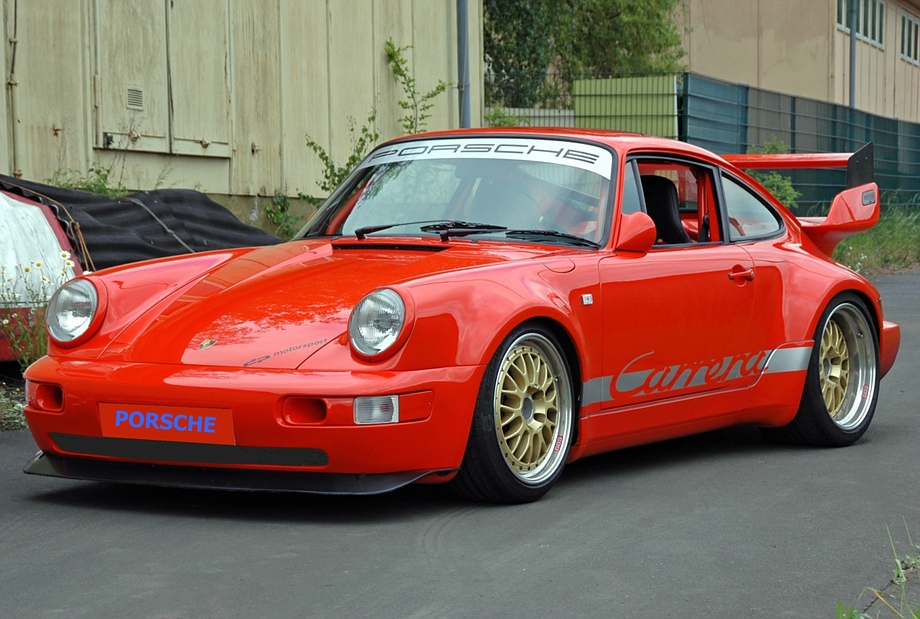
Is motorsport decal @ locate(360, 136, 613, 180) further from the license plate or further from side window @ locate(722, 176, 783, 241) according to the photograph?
the license plate

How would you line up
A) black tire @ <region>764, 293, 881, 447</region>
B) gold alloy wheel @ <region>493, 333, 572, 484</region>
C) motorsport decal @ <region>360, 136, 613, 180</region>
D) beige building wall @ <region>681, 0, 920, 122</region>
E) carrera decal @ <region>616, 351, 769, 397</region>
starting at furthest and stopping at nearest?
beige building wall @ <region>681, 0, 920, 122</region> → black tire @ <region>764, 293, 881, 447</region> → motorsport decal @ <region>360, 136, 613, 180</region> → carrera decal @ <region>616, 351, 769, 397</region> → gold alloy wheel @ <region>493, 333, 572, 484</region>

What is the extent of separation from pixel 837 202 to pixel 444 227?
7.54ft

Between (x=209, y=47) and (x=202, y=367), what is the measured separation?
838cm

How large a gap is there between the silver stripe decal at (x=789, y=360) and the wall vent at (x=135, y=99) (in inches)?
270

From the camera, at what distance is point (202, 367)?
182 inches

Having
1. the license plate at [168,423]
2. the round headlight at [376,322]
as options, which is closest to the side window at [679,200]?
the round headlight at [376,322]

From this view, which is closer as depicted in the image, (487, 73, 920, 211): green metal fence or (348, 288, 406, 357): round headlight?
(348, 288, 406, 357): round headlight

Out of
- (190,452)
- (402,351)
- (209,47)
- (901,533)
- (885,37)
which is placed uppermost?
(885,37)

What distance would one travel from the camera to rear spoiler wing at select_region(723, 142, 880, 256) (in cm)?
688

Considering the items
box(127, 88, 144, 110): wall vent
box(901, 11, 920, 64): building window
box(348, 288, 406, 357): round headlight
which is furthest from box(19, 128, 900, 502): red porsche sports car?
box(901, 11, 920, 64): building window

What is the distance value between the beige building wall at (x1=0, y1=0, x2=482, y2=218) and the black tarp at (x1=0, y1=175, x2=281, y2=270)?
1749 mm

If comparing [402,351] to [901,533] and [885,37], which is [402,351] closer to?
[901,533]

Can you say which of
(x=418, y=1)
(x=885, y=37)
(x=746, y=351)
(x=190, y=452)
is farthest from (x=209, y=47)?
(x=885, y=37)

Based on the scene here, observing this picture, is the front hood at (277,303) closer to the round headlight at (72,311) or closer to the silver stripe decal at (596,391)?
the round headlight at (72,311)
